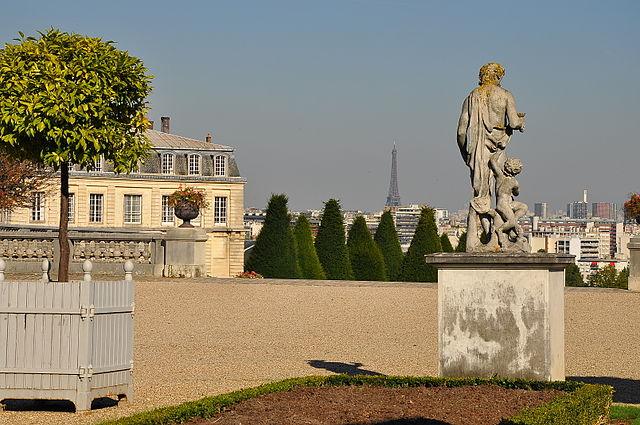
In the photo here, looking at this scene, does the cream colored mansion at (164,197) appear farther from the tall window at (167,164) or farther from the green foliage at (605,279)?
the green foliage at (605,279)

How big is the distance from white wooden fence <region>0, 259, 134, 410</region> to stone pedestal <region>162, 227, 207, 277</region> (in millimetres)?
16853

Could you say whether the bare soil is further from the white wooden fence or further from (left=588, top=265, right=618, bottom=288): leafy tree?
(left=588, top=265, right=618, bottom=288): leafy tree

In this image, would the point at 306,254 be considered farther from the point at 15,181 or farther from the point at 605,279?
the point at 605,279

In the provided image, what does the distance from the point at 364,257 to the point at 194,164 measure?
4429cm

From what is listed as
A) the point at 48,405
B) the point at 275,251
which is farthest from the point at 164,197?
the point at 48,405

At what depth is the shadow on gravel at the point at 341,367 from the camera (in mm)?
14250

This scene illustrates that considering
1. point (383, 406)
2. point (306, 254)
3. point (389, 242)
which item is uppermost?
point (389, 242)

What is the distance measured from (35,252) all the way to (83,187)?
155ft

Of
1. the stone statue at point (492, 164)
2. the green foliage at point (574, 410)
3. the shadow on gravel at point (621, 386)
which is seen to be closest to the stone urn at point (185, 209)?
the shadow on gravel at point (621, 386)

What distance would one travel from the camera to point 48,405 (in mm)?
11992

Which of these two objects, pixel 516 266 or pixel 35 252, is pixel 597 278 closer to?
pixel 35 252

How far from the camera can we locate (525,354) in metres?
12.0

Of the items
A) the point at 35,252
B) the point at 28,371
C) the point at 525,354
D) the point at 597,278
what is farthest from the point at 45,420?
the point at 597,278

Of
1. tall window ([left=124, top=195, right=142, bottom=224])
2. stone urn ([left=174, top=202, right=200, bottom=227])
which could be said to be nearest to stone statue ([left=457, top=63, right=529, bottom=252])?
stone urn ([left=174, top=202, right=200, bottom=227])
